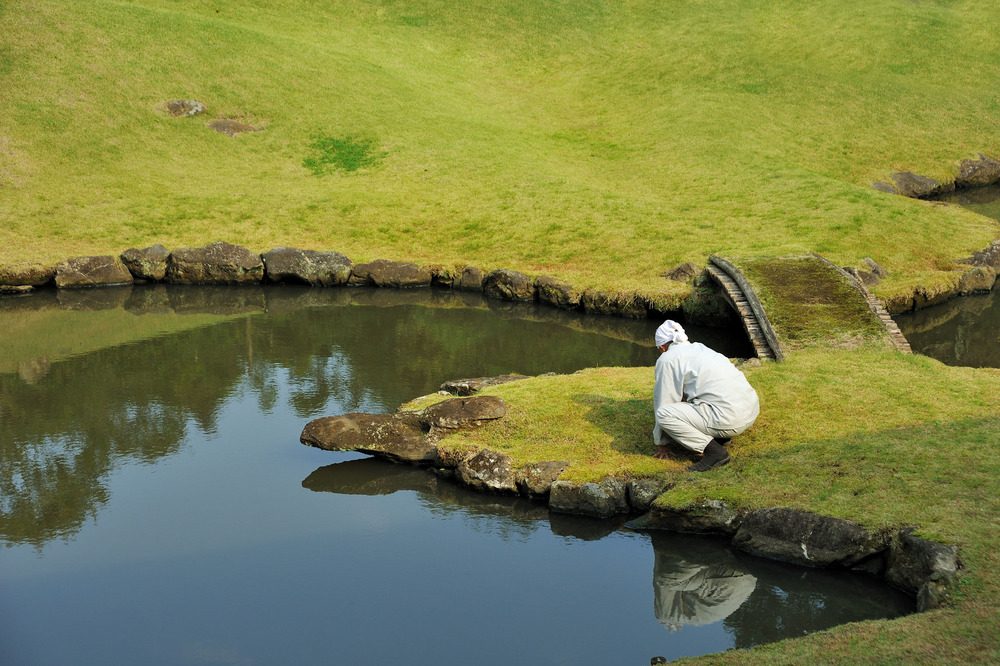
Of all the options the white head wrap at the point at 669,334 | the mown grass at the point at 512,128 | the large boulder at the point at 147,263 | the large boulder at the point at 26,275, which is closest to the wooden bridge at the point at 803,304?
the mown grass at the point at 512,128

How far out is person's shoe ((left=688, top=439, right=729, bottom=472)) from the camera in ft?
45.1

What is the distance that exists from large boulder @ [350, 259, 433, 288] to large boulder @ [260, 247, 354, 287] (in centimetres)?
48

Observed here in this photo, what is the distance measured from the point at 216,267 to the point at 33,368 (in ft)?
29.7

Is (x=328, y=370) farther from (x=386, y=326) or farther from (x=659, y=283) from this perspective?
(x=659, y=283)

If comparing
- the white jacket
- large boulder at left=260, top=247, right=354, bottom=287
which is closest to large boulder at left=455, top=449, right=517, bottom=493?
the white jacket

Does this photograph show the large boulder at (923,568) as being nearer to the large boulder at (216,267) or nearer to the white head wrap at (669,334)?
the white head wrap at (669,334)

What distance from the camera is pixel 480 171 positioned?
131 feet

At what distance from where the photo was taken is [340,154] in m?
42.2

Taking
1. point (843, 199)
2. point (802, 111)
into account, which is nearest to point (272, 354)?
point (843, 199)

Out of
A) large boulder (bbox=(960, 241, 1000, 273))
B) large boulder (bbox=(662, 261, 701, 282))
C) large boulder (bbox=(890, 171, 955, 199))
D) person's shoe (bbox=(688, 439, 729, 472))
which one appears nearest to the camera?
person's shoe (bbox=(688, 439, 729, 472))

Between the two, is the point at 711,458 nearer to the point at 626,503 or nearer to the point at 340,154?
the point at 626,503

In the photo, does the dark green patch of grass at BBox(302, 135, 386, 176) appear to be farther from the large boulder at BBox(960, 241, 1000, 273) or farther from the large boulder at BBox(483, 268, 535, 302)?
the large boulder at BBox(960, 241, 1000, 273)

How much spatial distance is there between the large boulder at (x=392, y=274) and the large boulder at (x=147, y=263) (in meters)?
7.06

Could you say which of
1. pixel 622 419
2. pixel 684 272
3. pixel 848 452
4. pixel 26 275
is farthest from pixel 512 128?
pixel 848 452
